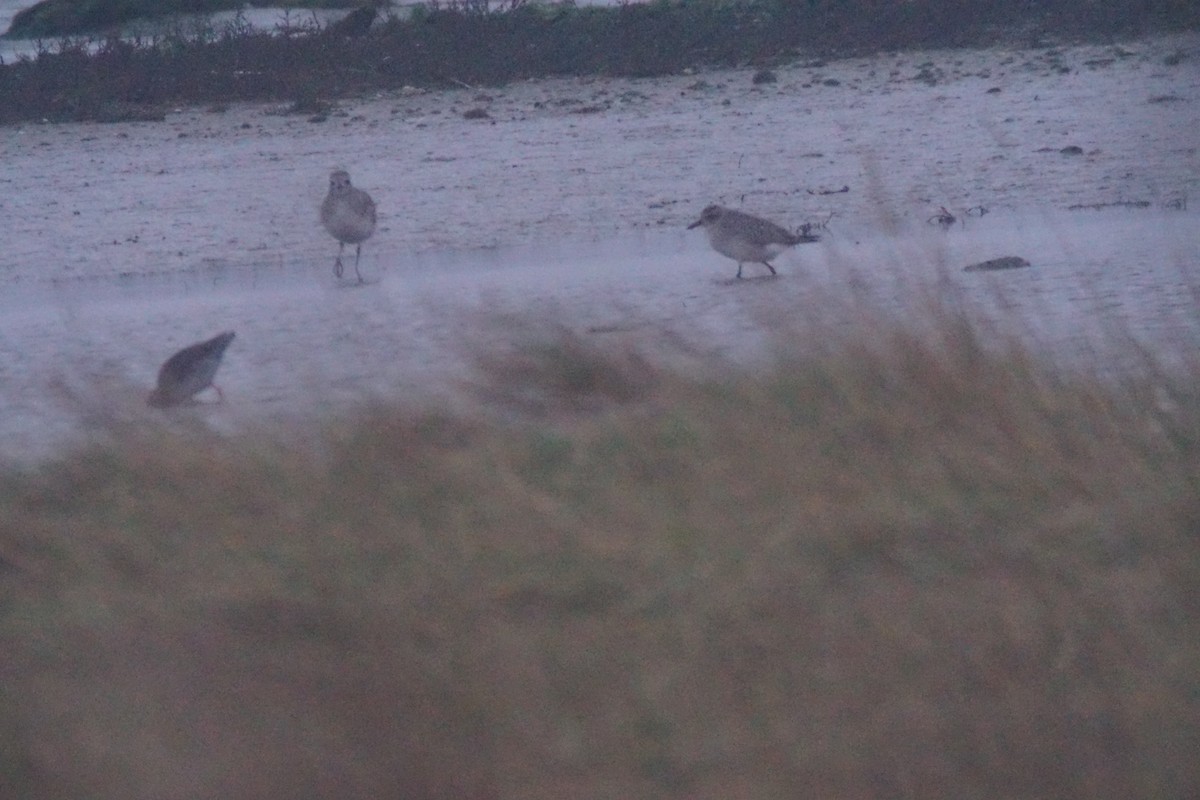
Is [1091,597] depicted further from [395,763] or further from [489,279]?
[489,279]

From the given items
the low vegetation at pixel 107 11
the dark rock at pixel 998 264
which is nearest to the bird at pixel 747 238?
the dark rock at pixel 998 264

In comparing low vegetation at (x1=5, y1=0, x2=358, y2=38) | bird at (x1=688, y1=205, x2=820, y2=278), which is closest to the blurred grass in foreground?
bird at (x1=688, y1=205, x2=820, y2=278)

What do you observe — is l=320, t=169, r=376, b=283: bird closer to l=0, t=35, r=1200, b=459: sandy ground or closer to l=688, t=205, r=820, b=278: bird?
l=0, t=35, r=1200, b=459: sandy ground

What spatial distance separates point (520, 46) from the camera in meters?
17.2

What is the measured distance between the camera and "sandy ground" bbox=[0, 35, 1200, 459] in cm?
562

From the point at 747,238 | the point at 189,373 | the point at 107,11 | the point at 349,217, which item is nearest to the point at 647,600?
the point at 189,373

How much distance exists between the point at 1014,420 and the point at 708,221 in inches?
186

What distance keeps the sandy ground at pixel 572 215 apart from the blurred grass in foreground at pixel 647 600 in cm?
59

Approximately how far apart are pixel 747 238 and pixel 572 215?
8.53ft

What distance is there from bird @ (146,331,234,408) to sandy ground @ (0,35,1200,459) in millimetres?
122

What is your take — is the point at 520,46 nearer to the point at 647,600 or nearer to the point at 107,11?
the point at 107,11

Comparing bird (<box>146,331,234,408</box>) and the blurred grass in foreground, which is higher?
the blurred grass in foreground

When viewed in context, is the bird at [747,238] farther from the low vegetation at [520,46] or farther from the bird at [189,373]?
the low vegetation at [520,46]

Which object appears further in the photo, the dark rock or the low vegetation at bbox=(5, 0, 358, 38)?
the low vegetation at bbox=(5, 0, 358, 38)
